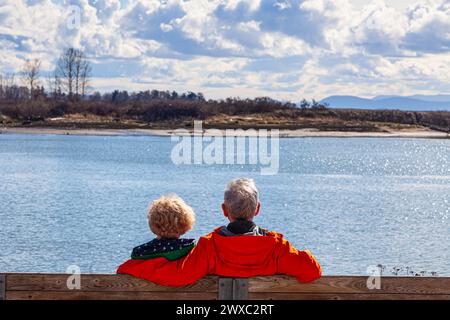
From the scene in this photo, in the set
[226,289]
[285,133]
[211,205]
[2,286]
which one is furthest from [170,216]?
[285,133]

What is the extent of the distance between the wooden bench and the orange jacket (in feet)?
0.10

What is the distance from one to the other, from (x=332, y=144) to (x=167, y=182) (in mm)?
28415

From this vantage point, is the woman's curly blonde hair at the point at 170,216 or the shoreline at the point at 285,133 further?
the shoreline at the point at 285,133

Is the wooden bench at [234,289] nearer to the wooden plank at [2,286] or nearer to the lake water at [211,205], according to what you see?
the wooden plank at [2,286]

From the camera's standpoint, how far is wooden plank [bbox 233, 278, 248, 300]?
3.63m

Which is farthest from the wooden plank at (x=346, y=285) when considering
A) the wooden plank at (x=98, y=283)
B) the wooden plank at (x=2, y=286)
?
the wooden plank at (x=2, y=286)

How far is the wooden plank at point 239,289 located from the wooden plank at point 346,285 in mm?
29

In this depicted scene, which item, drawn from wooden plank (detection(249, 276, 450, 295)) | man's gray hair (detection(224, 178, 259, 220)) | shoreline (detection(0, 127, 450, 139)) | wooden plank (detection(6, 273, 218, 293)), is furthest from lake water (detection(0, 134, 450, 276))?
shoreline (detection(0, 127, 450, 139))

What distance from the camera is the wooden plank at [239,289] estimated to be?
363cm

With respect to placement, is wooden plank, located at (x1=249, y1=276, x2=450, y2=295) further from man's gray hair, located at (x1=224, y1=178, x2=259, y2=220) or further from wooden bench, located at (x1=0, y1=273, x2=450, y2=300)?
man's gray hair, located at (x1=224, y1=178, x2=259, y2=220)

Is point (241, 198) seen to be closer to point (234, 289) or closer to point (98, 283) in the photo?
point (234, 289)

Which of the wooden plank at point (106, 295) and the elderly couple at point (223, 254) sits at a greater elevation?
the elderly couple at point (223, 254)

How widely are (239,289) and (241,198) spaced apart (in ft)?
1.36

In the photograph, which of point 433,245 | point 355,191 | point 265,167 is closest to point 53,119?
point 265,167
